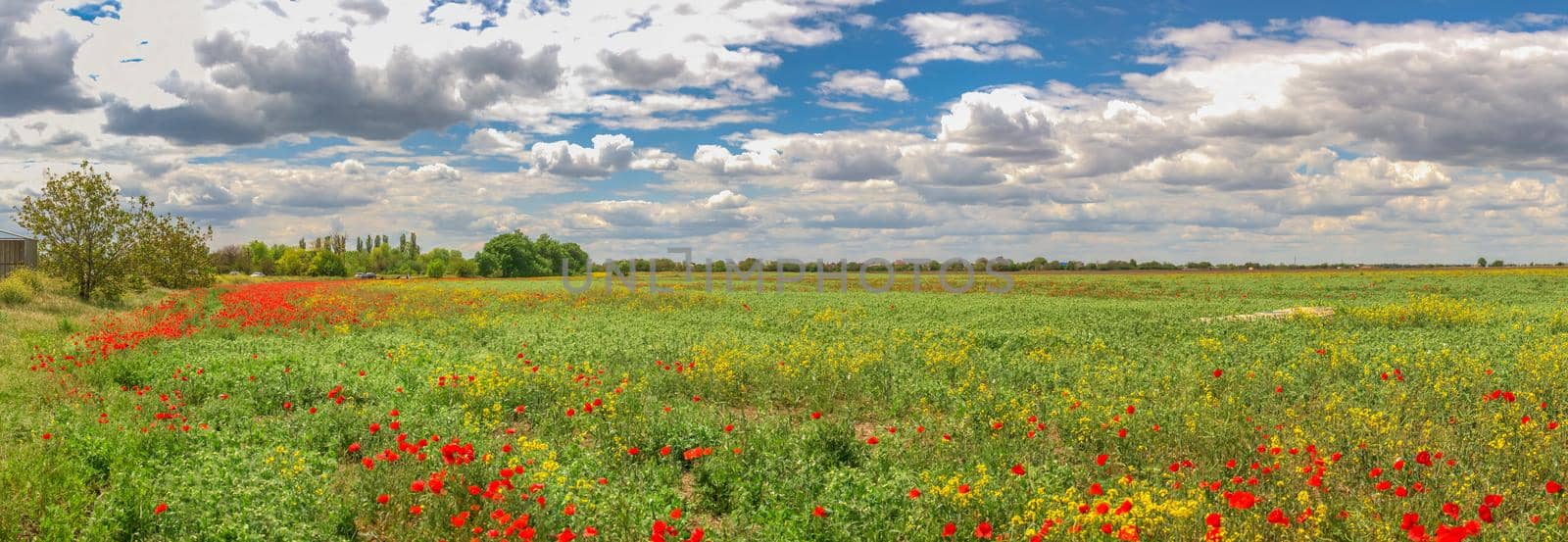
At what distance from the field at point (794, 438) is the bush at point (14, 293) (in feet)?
41.9

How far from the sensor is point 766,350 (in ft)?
46.1

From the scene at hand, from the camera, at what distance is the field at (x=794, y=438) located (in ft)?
20.0

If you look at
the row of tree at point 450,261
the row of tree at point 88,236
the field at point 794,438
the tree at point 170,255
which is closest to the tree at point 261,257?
the row of tree at point 450,261

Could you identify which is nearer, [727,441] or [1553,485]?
[1553,485]

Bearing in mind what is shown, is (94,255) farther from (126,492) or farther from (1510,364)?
(1510,364)

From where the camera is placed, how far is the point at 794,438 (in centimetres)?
820

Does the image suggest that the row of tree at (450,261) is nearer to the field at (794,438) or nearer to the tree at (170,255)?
the tree at (170,255)

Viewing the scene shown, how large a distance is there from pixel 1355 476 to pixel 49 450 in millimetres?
12461

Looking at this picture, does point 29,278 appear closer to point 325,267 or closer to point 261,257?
point 325,267

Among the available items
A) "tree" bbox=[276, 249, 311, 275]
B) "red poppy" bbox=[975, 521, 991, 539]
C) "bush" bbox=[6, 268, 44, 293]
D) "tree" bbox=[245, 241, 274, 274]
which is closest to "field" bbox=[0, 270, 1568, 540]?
Result: "red poppy" bbox=[975, 521, 991, 539]

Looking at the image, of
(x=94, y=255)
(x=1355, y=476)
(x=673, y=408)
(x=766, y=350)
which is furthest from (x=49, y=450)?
(x=94, y=255)

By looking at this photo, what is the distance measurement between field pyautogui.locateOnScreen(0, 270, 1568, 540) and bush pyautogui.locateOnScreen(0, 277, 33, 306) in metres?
12.8

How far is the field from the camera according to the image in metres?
6.09

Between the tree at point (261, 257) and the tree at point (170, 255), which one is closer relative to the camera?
the tree at point (170, 255)
